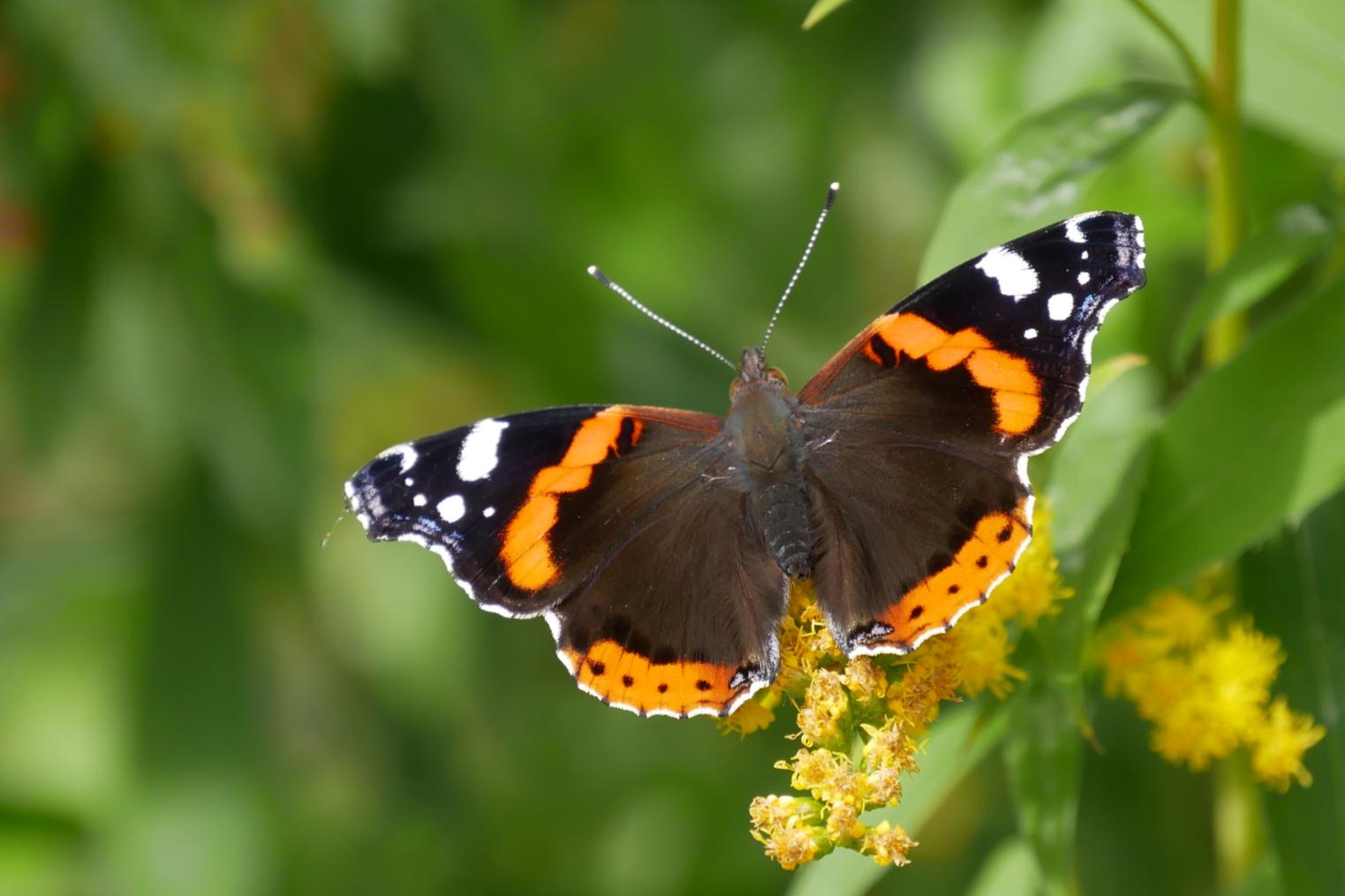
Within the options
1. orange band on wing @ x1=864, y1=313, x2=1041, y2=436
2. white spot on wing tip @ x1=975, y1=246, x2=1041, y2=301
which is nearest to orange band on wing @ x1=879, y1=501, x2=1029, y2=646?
orange band on wing @ x1=864, y1=313, x2=1041, y2=436

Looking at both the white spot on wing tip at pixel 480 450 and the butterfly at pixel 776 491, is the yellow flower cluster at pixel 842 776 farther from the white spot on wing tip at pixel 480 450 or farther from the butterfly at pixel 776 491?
the white spot on wing tip at pixel 480 450

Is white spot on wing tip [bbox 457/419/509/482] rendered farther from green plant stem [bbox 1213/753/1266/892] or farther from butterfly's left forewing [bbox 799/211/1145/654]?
green plant stem [bbox 1213/753/1266/892]

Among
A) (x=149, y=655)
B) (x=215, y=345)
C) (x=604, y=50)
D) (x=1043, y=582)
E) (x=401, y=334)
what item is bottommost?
(x=1043, y=582)

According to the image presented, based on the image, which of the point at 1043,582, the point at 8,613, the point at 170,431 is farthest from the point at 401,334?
the point at 1043,582

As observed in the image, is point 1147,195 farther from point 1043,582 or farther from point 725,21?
point 725,21

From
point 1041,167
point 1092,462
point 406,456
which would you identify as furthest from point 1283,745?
point 406,456

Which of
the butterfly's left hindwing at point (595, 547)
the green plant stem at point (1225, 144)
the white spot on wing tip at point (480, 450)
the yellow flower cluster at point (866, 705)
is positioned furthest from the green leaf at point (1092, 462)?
the white spot on wing tip at point (480, 450)

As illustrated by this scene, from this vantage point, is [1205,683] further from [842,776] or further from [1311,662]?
[842,776]

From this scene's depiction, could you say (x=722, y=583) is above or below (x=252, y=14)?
below
